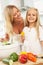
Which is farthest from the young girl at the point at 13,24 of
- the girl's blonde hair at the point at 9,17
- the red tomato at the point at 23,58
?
the red tomato at the point at 23,58

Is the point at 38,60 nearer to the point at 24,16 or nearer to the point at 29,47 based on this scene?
the point at 29,47

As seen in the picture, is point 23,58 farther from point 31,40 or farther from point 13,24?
point 13,24

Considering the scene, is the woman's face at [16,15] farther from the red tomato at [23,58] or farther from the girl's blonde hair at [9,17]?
the red tomato at [23,58]

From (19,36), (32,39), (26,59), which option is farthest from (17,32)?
(26,59)

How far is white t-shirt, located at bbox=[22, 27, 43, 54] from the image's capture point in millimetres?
1479

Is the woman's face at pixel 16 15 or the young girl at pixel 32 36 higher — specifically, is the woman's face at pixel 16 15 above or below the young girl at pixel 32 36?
above

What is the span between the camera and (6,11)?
146 centimetres

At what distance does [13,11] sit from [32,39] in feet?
1.00

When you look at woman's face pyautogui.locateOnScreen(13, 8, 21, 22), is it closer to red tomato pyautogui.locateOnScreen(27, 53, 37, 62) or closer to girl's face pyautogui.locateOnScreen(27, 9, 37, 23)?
girl's face pyautogui.locateOnScreen(27, 9, 37, 23)

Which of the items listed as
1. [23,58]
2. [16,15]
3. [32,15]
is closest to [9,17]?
[16,15]

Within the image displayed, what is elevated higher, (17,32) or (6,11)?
(6,11)

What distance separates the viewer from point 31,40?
1479 millimetres

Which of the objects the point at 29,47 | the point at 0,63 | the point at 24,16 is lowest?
the point at 0,63

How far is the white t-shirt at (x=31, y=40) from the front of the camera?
4.85 ft
